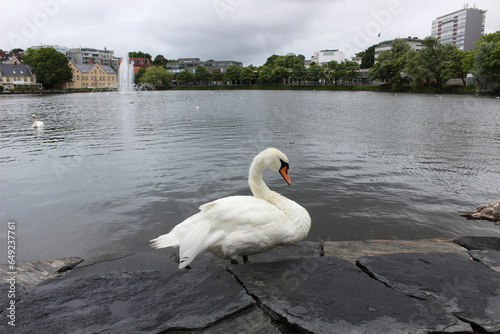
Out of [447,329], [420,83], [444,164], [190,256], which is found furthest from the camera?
[420,83]

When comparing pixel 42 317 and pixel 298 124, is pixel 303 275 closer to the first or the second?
pixel 42 317

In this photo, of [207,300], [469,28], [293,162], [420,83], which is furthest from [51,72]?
[469,28]

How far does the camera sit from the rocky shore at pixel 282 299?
8.99ft

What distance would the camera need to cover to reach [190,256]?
3814mm

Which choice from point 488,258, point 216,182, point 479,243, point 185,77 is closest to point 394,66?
point 216,182

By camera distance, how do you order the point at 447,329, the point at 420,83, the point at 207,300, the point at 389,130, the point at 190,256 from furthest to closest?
the point at 420,83, the point at 389,130, the point at 190,256, the point at 207,300, the point at 447,329

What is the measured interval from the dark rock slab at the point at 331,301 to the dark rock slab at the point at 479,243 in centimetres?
284

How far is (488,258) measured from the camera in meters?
4.30

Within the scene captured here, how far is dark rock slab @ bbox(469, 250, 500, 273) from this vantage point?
4.07m

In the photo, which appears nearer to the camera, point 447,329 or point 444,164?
point 447,329

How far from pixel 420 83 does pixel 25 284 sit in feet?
290

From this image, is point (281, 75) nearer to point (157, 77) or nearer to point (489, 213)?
point (157, 77)

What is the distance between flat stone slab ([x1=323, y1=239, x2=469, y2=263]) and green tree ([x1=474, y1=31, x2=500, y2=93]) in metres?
69.8

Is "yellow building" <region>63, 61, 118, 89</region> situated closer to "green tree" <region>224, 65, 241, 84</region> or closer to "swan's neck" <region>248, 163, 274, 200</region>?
"green tree" <region>224, 65, 241, 84</region>
